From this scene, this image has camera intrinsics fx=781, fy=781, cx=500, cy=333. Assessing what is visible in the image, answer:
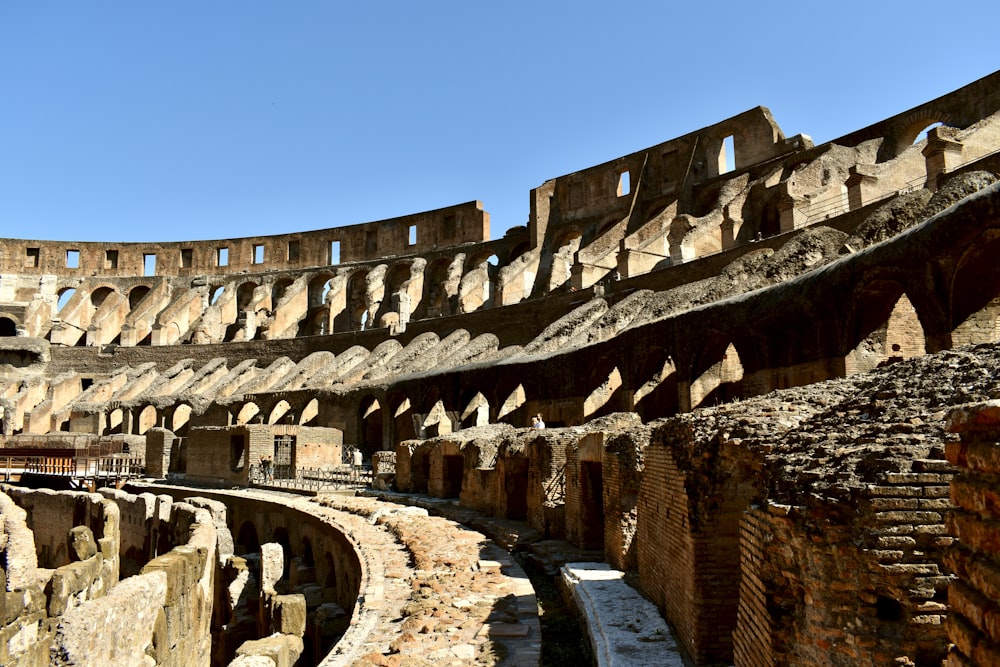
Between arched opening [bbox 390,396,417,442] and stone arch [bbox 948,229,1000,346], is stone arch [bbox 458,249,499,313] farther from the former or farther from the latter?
stone arch [bbox 948,229,1000,346]

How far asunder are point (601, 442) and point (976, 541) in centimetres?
759

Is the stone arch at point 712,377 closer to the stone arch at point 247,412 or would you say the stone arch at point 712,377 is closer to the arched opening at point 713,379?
the arched opening at point 713,379

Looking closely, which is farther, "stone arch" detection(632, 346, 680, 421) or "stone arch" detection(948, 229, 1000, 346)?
"stone arch" detection(632, 346, 680, 421)

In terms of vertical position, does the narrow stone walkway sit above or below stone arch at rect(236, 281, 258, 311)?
below

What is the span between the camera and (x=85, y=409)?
3556cm

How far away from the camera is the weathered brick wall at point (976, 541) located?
2.42 metres

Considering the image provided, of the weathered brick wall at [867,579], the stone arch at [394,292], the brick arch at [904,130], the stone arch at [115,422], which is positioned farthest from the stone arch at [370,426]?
the weathered brick wall at [867,579]

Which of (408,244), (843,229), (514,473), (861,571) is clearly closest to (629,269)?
(843,229)

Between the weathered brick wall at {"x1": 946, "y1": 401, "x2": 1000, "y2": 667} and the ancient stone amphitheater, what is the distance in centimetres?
1

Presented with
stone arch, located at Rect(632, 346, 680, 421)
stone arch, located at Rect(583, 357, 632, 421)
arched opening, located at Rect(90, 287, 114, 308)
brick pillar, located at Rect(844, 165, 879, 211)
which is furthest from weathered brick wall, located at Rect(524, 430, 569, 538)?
arched opening, located at Rect(90, 287, 114, 308)

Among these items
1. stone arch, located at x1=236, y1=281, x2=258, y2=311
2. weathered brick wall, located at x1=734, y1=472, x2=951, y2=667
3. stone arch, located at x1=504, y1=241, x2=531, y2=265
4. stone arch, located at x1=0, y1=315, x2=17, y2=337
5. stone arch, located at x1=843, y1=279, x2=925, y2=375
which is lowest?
weathered brick wall, located at x1=734, y1=472, x2=951, y2=667

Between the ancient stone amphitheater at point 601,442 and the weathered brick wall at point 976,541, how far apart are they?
0.01 m

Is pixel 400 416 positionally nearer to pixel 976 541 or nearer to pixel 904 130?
pixel 904 130

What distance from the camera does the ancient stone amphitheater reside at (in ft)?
12.5
